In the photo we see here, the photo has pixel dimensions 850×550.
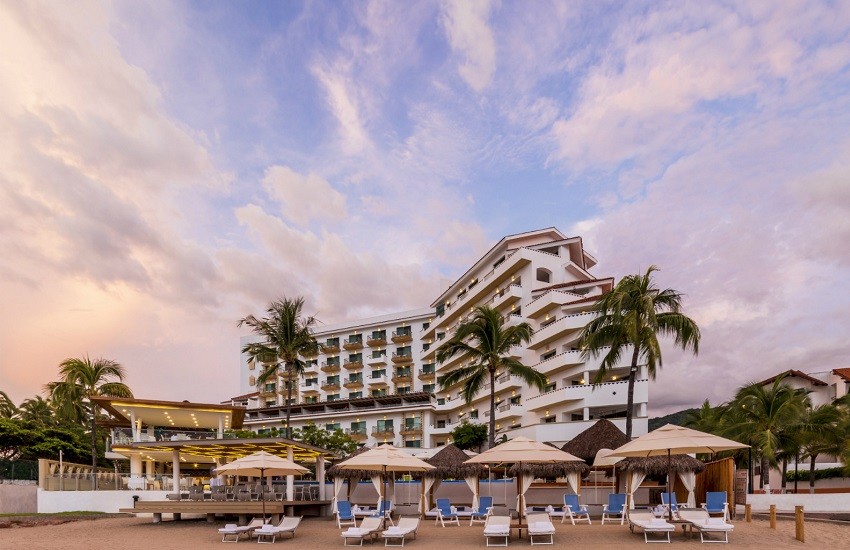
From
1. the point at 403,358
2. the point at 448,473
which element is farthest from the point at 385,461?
the point at 403,358

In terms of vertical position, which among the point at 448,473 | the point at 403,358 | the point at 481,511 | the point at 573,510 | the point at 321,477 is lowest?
the point at 481,511

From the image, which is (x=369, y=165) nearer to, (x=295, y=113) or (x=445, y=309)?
(x=295, y=113)

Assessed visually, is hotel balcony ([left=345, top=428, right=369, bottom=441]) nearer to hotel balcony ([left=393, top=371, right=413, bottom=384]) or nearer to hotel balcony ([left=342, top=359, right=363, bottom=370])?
hotel balcony ([left=393, top=371, right=413, bottom=384])

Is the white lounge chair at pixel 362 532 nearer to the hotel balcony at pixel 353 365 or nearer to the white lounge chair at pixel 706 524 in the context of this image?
the white lounge chair at pixel 706 524

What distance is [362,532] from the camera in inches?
692

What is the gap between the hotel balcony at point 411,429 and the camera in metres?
65.1

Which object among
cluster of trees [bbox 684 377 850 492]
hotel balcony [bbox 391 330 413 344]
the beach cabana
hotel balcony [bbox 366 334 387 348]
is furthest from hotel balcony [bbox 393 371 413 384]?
the beach cabana

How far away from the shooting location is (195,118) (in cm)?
2967

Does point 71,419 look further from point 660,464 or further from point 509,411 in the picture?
point 660,464

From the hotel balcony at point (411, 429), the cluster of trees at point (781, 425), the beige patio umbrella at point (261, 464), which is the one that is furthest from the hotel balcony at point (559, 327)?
the beige patio umbrella at point (261, 464)

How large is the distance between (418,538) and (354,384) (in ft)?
200

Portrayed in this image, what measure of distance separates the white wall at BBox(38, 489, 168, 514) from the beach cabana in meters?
13.3

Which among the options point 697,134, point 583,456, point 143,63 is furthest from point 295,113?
point 583,456

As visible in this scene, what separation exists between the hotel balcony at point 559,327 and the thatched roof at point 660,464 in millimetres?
19708
